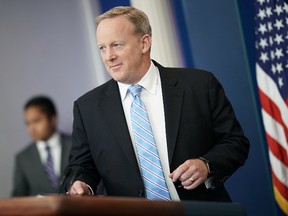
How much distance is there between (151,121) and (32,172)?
314cm

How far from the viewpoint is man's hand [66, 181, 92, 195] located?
2.36 m

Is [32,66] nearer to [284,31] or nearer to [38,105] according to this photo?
[38,105]

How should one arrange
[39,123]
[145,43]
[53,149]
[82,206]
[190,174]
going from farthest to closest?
[39,123] → [53,149] → [145,43] → [190,174] → [82,206]

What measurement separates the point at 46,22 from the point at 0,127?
1.11 metres

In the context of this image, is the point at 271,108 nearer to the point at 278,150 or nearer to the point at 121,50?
the point at 278,150

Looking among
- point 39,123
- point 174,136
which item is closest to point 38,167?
point 39,123

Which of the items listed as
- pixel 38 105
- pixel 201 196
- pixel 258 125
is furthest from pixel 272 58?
pixel 38 105

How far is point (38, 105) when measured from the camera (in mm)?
5824

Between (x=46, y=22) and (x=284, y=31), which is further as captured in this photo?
(x=46, y=22)

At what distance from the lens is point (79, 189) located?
2.37 metres

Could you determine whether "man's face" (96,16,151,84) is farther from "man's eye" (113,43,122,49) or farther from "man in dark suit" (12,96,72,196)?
"man in dark suit" (12,96,72,196)

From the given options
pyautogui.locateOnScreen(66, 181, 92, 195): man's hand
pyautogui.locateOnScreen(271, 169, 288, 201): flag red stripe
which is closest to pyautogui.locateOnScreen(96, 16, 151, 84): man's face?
pyautogui.locateOnScreen(66, 181, 92, 195): man's hand

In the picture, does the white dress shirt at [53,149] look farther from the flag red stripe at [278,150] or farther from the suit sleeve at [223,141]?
the suit sleeve at [223,141]

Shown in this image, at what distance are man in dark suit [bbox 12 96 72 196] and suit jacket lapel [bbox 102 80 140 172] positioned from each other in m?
2.79
